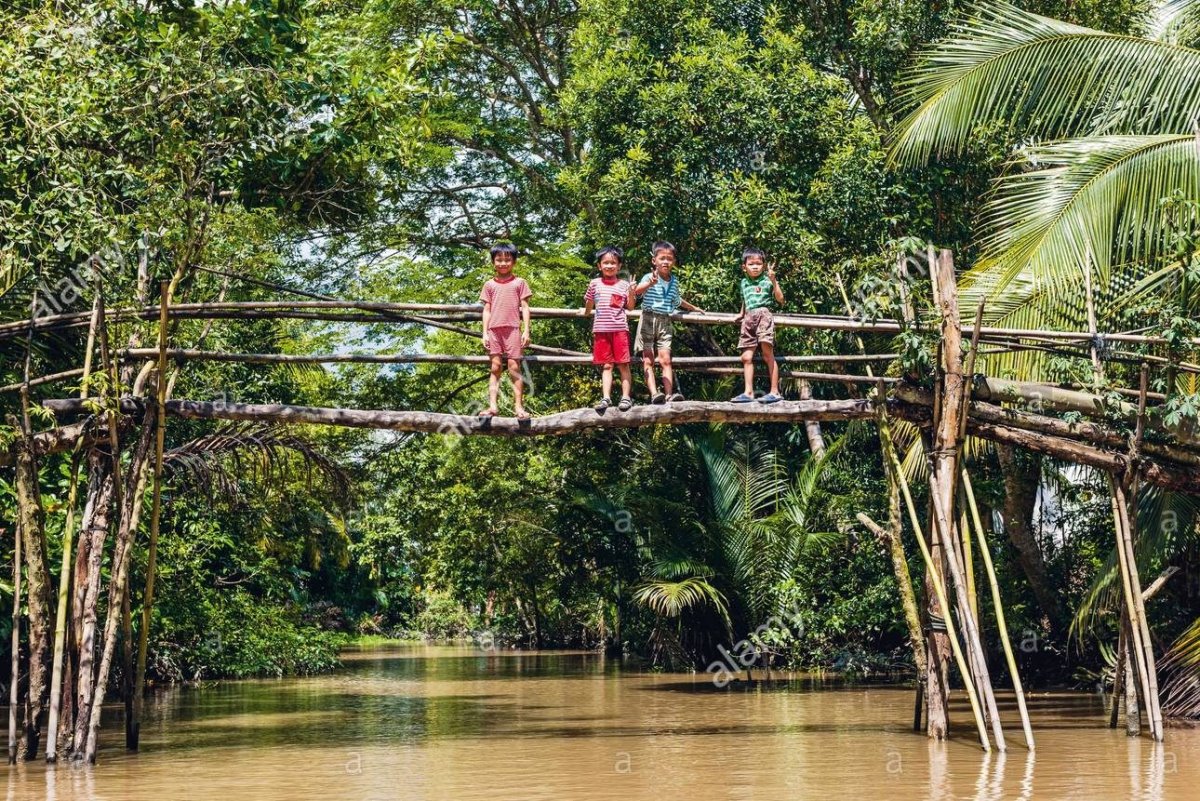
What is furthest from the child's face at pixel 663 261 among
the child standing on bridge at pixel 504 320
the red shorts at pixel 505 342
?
the red shorts at pixel 505 342

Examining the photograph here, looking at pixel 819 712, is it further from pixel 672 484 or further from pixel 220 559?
pixel 220 559

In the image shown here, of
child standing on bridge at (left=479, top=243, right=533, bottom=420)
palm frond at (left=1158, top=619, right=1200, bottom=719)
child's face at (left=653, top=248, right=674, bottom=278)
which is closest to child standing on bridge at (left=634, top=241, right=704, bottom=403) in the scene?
child's face at (left=653, top=248, right=674, bottom=278)

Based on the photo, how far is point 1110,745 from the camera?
11414 mm

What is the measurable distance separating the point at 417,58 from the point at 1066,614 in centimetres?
1149

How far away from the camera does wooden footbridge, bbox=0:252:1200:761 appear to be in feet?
35.7

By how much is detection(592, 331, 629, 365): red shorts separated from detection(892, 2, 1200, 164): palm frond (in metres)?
6.21

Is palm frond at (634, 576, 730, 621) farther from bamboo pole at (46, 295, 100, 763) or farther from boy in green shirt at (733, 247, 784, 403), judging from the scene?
bamboo pole at (46, 295, 100, 763)

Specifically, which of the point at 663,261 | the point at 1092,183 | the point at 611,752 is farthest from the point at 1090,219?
the point at 611,752

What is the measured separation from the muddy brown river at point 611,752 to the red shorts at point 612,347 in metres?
3.20

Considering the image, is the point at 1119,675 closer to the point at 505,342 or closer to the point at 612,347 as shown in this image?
the point at 612,347

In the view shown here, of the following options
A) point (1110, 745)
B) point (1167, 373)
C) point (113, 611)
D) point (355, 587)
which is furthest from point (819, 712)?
point (355, 587)

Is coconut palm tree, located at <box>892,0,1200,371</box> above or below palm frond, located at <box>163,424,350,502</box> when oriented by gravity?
above

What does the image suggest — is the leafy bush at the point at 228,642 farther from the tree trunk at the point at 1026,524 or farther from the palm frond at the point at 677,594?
the tree trunk at the point at 1026,524

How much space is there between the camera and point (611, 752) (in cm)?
1161
